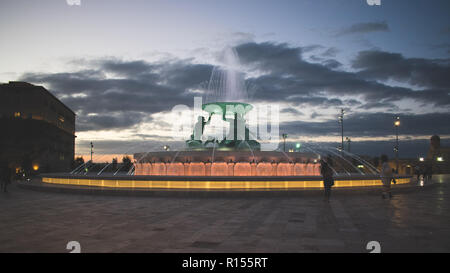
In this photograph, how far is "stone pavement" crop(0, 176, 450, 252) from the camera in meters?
6.20

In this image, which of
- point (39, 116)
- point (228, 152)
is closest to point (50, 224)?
point (228, 152)

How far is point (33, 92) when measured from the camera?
189ft

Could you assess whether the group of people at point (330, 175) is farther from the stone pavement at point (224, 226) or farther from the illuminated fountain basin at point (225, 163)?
the illuminated fountain basin at point (225, 163)

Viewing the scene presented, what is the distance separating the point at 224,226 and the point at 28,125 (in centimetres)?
5719

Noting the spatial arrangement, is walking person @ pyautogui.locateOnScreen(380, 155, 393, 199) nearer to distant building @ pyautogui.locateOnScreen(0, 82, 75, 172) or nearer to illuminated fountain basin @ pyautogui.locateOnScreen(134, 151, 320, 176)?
illuminated fountain basin @ pyautogui.locateOnScreen(134, 151, 320, 176)

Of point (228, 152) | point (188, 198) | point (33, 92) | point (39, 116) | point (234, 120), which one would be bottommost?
point (188, 198)

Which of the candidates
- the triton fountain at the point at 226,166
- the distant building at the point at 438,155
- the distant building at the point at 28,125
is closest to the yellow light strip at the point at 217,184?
the triton fountain at the point at 226,166

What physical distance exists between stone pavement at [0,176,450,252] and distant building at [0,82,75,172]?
4464 cm

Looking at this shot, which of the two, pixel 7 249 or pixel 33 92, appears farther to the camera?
pixel 33 92

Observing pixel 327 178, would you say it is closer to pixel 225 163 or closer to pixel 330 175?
pixel 330 175

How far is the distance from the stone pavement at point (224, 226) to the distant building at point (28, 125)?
4464cm

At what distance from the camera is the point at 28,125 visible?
55.7 meters

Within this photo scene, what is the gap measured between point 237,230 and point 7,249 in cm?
430
